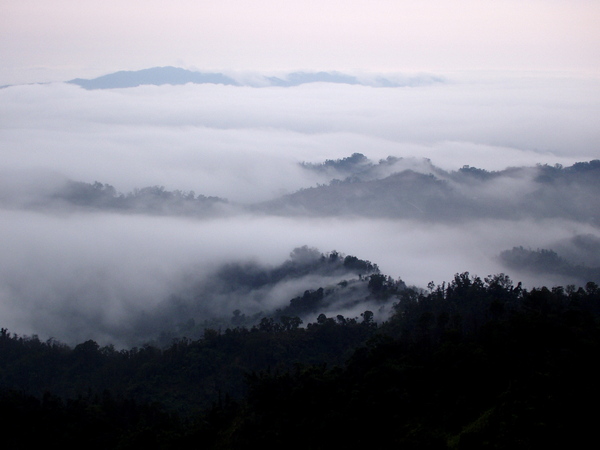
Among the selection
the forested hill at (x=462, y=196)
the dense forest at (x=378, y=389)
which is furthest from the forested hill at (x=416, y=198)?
the dense forest at (x=378, y=389)

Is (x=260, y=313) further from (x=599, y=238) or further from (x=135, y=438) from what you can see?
(x=599, y=238)

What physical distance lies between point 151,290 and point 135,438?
169 feet

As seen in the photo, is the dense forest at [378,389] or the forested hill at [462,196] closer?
the dense forest at [378,389]

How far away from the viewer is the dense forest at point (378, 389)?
19094 mm

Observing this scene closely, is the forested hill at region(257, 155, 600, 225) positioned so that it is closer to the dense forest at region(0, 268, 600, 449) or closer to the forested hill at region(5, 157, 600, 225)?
the forested hill at region(5, 157, 600, 225)

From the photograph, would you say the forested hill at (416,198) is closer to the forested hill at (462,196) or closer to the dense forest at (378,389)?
the forested hill at (462,196)

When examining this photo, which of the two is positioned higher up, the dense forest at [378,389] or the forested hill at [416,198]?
the forested hill at [416,198]

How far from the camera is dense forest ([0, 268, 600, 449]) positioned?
1909 centimetres

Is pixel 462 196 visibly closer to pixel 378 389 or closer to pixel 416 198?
pixel 416 198

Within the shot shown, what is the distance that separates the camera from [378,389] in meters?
24.8

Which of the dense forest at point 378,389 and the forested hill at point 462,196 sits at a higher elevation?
the forested hill at point 462,196

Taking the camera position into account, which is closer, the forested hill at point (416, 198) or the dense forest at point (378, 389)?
the dense forest at point (378, 389)

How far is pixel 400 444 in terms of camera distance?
20328mm

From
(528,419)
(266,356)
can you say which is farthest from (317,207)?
(528,419)
